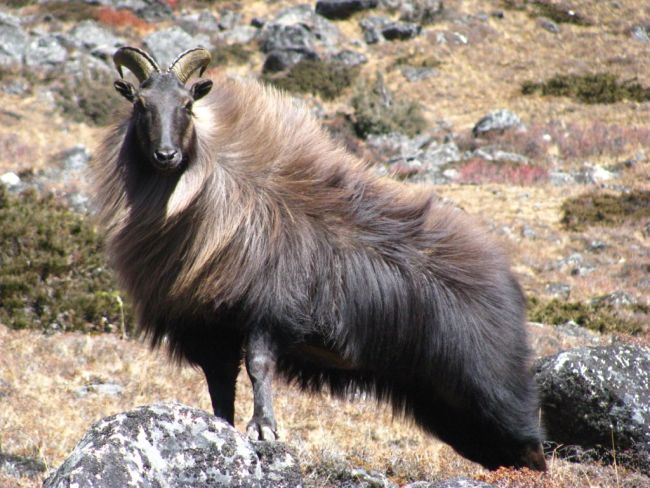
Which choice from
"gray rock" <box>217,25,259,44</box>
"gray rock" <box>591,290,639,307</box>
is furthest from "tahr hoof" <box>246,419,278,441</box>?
"gray rock" <box>217,25,259,44</box>

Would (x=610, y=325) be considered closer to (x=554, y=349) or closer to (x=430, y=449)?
(x=554, y=349)

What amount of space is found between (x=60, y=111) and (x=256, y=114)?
21.3m

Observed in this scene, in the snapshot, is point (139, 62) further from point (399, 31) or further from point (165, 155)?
point (399, 31)

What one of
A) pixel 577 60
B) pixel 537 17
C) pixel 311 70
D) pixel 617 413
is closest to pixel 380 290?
pixel 617 413

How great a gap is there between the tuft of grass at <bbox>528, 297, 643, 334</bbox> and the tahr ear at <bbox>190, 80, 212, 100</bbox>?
7.15 meters

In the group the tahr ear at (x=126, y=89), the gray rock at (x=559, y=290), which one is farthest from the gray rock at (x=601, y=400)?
the gray rock at (x=559, y=290)

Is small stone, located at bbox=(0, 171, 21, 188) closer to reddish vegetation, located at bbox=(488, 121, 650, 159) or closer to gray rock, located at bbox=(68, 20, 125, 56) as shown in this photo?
reddish vegetation, located at bbox=(488, 121, 650, 159)

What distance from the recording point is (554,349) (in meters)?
9.31

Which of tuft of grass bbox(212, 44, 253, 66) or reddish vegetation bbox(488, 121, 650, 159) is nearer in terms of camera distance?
reddish vegetation bbox(488, 121, 650, 159)

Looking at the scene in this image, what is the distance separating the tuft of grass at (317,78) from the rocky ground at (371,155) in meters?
0.09

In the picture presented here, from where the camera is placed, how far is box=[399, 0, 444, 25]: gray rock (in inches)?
1459

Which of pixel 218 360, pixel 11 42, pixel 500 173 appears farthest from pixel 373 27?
pixel 218 360

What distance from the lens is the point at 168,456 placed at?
144 inches

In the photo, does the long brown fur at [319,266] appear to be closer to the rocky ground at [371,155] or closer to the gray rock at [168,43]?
the rocky ground at [371,155]
